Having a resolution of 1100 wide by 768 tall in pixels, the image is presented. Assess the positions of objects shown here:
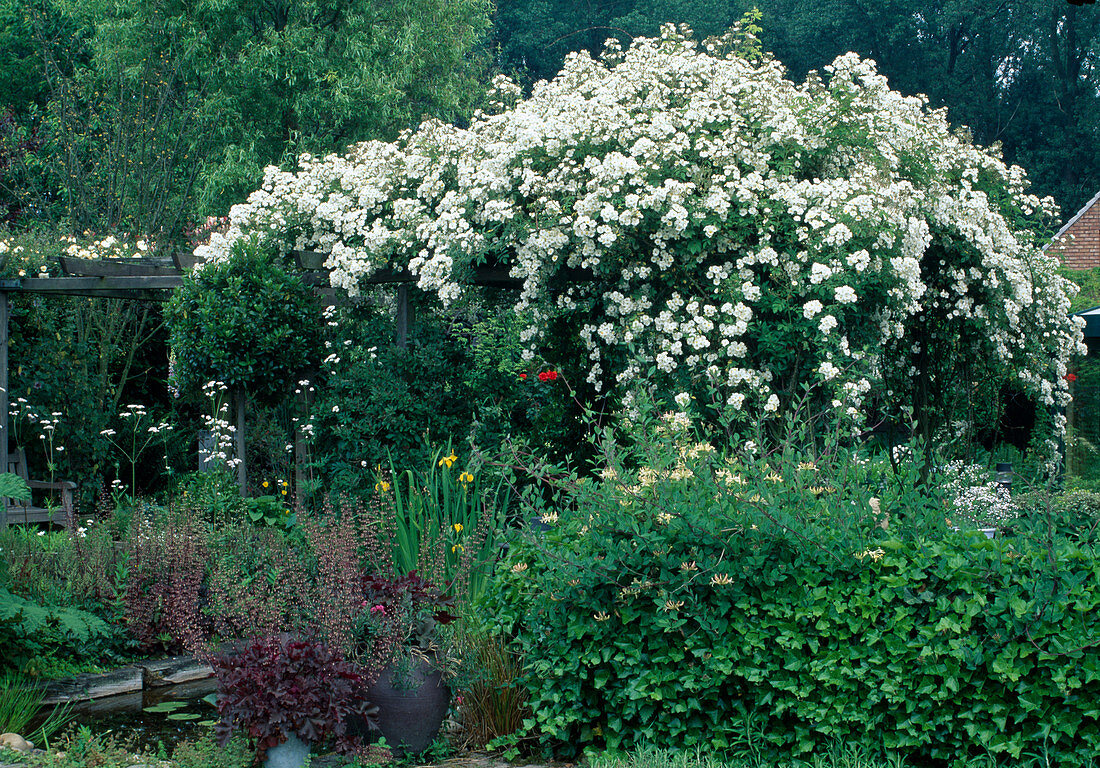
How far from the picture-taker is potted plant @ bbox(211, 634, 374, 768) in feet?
10.7

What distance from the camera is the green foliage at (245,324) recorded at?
22.7ft

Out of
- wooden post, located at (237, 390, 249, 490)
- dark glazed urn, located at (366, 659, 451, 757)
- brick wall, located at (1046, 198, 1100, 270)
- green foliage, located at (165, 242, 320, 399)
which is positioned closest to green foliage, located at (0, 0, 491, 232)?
green foliage, located at (165, 242, 320, 399)

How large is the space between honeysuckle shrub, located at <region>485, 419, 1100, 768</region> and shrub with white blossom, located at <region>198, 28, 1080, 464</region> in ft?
6.36

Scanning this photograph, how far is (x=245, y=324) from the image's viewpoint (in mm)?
6855

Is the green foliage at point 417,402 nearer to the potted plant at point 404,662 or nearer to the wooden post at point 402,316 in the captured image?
the wooden post at point 402,316

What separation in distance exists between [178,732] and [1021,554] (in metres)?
3.45

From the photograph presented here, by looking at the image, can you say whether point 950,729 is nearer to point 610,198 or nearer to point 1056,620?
point 1056,620

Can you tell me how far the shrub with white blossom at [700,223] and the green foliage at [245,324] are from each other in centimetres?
38

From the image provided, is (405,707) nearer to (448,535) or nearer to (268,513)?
(448,535)

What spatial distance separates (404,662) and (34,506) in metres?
5.99

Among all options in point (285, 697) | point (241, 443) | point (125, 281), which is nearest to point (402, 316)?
point (241, 443)

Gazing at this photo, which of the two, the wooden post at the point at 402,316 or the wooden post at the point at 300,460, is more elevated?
the wooden post at the point at 402,316

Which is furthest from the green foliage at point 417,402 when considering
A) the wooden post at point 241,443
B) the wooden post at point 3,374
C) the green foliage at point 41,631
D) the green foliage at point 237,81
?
the green foliage at point 237,81

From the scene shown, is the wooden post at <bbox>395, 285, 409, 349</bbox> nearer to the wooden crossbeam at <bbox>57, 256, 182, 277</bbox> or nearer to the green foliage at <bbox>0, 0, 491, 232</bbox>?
the wooden crossbeam at <bbox>57, 256, 182, 277</bbox>
